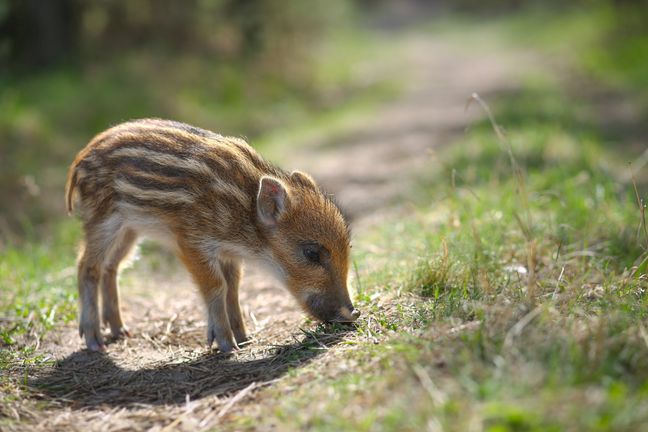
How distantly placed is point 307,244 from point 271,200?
0.37 meters

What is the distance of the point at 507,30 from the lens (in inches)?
1358

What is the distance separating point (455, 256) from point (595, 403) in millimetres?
2092

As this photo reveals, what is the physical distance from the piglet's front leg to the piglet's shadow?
14 centimetres

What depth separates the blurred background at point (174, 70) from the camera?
965cm

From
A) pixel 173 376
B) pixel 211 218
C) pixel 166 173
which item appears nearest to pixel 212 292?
pixel 211 218

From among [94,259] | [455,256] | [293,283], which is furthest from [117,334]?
[455,256]

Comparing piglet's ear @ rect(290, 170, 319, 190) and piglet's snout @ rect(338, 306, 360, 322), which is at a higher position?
piglet's ear @ rect(290, 170, 319, 190)

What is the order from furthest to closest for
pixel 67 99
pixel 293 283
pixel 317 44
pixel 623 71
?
pixel 317 44
pixel 623 71
pixel 67 99
pixel 293 283

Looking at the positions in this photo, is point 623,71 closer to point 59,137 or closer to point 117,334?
point 59,137

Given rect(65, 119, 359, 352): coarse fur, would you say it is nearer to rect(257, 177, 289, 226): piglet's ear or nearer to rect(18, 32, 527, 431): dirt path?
rect(257, 177, 289, 226): piglet's ear

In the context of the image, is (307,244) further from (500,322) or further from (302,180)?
(500,322)

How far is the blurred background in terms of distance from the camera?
9648 mm

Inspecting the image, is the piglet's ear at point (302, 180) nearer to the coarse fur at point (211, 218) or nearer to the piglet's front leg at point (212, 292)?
the coarse fur at point (211, 218)

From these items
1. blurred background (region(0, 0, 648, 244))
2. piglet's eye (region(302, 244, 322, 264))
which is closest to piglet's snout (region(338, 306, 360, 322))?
piglet's eye (region(302, 244, 322, 264))
